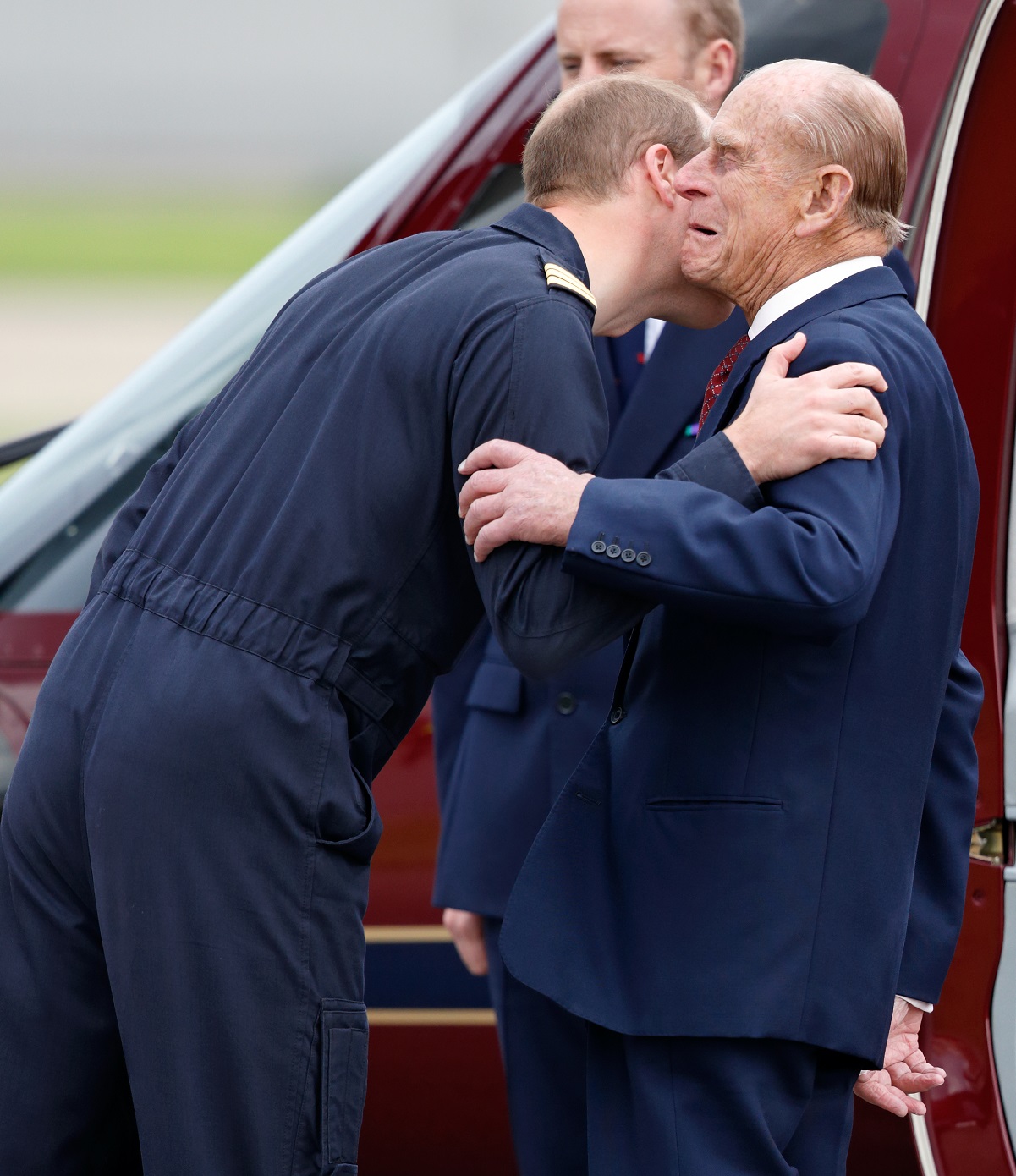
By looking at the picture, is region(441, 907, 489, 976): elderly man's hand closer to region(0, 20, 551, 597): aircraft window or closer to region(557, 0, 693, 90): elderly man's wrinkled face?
region(0, 20, 551, 597): aircraft window

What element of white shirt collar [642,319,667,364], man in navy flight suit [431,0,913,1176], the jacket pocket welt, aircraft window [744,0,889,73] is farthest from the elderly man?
aircraft window [744,0,889,73]

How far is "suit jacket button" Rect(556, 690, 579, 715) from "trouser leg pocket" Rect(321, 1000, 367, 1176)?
632 millimetres

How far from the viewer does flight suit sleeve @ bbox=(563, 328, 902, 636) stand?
5.19ft

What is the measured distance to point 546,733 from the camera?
2.36 metres

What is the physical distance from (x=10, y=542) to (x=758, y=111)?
1533 mm

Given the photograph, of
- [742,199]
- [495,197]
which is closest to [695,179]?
[742,199]

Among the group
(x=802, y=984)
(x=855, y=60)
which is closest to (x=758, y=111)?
(x=855, y=60)

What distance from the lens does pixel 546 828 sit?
1872 mm

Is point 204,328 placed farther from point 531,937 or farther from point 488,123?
point 531,937

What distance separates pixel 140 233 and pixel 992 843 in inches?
1056

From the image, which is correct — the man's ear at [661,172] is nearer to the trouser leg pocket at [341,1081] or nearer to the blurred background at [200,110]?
the trouser leg pocket at [341,1081]

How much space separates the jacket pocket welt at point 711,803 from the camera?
1720 millimetres

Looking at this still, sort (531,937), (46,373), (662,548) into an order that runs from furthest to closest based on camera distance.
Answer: (46,373) < (531,937) < (662,548)

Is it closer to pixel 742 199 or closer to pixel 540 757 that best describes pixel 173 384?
pixel 540 757
